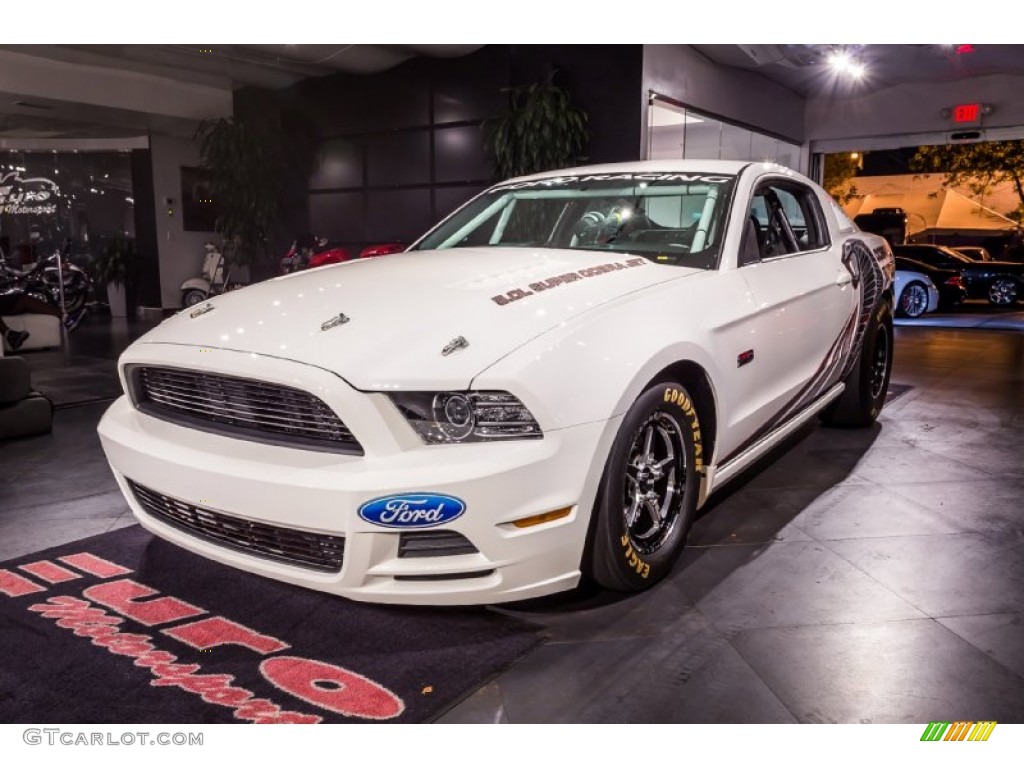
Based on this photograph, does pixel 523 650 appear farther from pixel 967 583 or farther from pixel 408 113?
pixel 408 113

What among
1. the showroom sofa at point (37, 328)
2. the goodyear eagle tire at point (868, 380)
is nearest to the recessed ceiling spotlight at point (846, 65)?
the goodyear eagle tire at point (868, 380)

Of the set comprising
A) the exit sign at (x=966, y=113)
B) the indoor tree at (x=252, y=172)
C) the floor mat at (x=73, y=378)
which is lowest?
the floor mat at (x=73, y=378)

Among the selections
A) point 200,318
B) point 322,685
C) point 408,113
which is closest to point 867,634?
point 322,685

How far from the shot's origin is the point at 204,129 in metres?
11.4

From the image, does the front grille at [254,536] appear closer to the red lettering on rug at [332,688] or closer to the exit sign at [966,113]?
the red lettering on rug at [332,688]

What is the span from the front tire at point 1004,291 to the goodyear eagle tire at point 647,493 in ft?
40.6

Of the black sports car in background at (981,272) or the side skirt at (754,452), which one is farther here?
the black sports car in background at (981,272)

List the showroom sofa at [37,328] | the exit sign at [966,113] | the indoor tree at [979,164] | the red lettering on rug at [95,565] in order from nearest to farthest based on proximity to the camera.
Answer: the red lettering on rug at [95,565], the showroom sofa at [37,328], the exit sign at [966,113], the indoor tree at [979,164]

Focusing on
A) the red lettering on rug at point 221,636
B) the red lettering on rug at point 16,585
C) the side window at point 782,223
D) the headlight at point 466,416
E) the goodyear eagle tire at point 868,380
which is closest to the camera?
the headlight at point 466,416

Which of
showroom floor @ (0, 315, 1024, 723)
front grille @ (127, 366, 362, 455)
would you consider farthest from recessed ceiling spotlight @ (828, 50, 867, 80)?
front grille @ (127, 366, 362, 455)

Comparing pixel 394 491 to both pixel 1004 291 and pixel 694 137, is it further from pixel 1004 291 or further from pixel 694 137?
pixel 1004 291

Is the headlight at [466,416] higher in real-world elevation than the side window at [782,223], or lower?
lower

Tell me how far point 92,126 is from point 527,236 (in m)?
11.2

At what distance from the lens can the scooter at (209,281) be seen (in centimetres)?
1185
